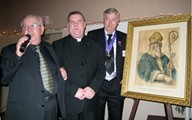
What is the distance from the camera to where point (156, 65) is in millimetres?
1967

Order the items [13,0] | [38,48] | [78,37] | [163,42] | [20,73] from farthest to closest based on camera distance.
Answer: [13,0], [78,37], [163,42], [38,48], [20,73]

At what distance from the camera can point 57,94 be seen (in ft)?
6.25

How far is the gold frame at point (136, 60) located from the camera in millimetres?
1740

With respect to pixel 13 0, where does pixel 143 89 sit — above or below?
below

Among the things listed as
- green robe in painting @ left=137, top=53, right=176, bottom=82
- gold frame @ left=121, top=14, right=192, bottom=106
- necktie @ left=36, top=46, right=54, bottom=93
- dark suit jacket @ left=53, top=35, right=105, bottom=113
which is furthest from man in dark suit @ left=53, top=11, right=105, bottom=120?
green robe in painting @ left=137, top=53, right=176, bottom=82

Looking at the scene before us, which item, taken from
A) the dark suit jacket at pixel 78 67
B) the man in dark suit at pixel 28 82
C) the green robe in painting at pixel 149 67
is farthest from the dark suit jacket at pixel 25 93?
the green robe in painting at pixel 149 67

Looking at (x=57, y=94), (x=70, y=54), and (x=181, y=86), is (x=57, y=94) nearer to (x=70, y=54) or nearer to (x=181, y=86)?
(x=70, y=54)

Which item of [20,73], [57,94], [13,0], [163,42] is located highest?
[13,0]

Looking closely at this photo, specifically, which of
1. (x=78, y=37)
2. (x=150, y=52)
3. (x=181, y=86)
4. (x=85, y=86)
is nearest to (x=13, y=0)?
(x=78, y=37)

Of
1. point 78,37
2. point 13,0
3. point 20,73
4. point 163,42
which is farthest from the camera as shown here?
Result: point 13,0

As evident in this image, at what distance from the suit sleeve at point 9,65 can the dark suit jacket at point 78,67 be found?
56 cm

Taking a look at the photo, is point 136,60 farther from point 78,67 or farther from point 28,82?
point 28,82

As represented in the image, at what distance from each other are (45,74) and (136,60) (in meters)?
1.00

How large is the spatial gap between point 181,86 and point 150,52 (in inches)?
18.7
